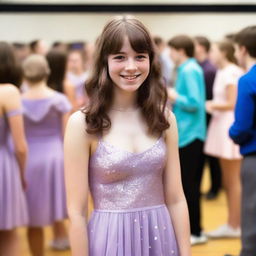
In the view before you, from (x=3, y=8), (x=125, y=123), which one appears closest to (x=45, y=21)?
(x=3, y=8)

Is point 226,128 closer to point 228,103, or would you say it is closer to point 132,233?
point 228,103

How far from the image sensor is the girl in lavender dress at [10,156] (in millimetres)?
3533

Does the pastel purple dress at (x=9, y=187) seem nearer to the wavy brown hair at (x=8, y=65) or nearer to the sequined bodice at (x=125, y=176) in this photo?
the wavy brown hair at (x=8, y=65)

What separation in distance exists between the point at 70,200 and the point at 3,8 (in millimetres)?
10297

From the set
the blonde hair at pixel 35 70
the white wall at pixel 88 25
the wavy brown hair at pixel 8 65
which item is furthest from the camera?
the white wall at pixel 88 25

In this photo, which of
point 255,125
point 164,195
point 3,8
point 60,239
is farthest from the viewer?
point 3,8

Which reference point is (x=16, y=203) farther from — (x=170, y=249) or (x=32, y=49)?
(x=32, y=49)

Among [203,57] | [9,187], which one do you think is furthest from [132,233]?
[203,57]

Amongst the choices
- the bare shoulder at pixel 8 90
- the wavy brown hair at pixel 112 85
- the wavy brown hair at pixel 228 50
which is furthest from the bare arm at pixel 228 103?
the wavy brown hair at pixel 112 85

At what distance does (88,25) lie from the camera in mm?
12477

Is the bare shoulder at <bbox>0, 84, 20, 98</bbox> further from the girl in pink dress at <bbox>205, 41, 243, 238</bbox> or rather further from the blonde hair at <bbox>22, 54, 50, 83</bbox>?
the girl in pink dress at <bbox>205, 41, 243, 238</bbox>

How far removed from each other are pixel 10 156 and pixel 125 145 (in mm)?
1785

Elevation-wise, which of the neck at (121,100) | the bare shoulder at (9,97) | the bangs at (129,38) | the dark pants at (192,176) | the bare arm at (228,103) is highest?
the bangs at (129,38)

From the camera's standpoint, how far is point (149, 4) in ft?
40.4
